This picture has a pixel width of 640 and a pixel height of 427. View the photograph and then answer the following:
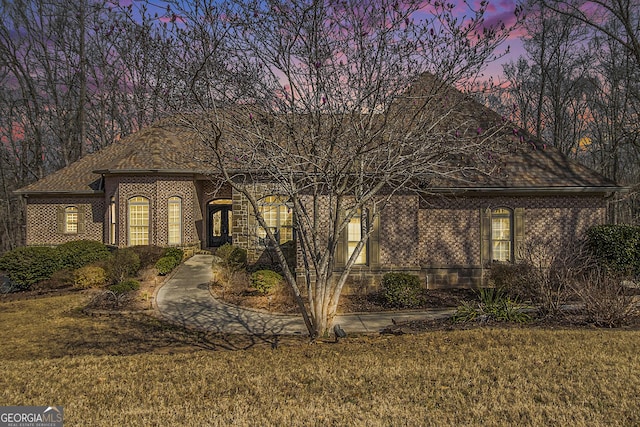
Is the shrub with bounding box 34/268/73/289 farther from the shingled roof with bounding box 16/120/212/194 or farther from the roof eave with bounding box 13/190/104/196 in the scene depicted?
the roof eave with bounding box 13/190/104/196

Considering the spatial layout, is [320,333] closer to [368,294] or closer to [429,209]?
[368,294]

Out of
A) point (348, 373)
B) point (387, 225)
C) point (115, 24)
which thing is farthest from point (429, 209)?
point (115, 24)

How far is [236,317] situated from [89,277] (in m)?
7.24

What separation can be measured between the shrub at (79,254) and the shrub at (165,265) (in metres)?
3.06

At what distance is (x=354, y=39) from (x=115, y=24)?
419cm

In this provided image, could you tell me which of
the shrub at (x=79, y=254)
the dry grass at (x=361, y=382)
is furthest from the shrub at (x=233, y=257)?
the dry grass at (x=361, y=382)

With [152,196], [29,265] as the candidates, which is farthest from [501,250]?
[29,265]

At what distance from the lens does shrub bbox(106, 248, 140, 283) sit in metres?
15.5

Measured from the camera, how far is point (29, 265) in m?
16.2

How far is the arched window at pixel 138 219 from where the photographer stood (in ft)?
63.1

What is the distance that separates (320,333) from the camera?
321 inches

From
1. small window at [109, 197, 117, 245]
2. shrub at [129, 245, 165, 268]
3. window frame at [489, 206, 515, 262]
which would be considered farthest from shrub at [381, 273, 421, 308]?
small window at [109, 197, 117, 245]

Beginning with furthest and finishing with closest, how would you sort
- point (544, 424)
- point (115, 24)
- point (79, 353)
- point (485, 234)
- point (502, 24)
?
point (485, 234) → point (79, 353) → point (502, 24) → point (115, 24) → point (544, 424)

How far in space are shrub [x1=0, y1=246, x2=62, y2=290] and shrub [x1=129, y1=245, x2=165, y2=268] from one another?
9.88 feet
